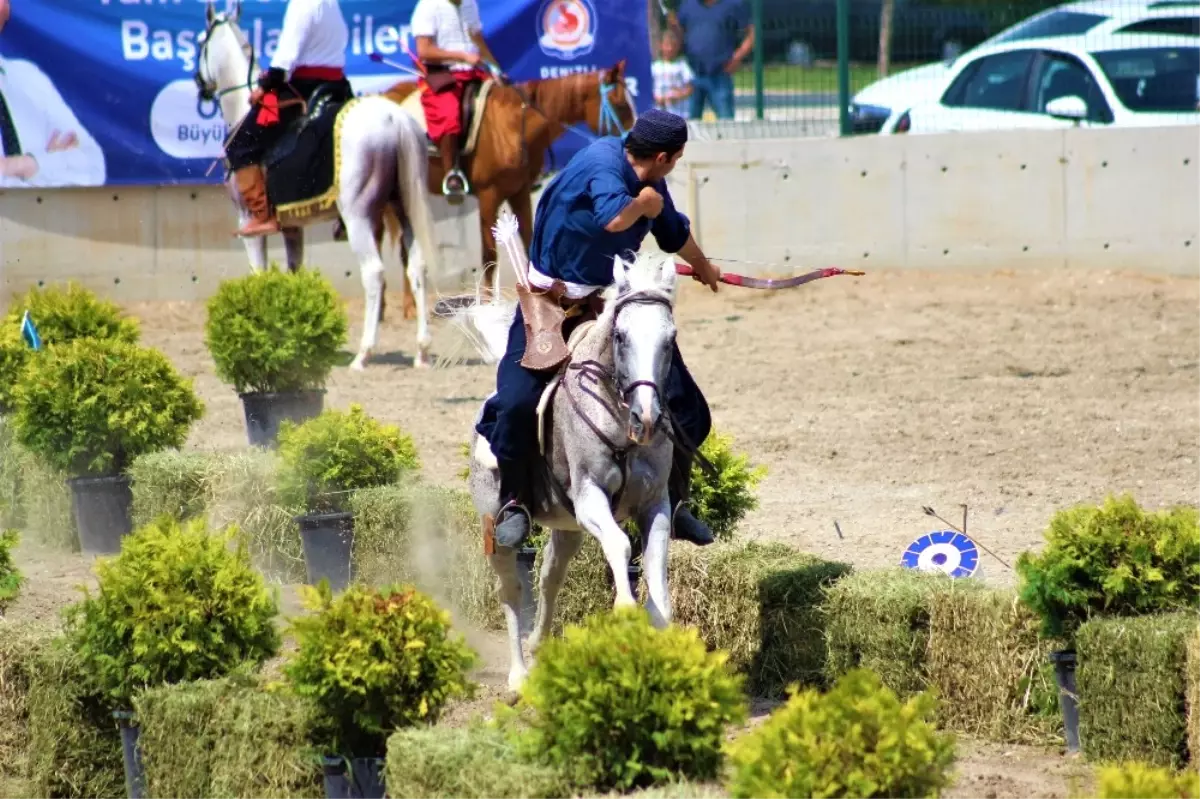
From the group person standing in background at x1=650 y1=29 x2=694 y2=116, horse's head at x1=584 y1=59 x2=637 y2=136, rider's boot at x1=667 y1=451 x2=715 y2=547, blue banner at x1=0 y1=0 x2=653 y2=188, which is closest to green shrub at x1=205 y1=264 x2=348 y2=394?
rider's boot at x1=667 y1=451 x2=715 y2=547

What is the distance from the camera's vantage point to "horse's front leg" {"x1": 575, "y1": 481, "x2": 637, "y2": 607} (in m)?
5.62

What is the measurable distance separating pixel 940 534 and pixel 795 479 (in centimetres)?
245

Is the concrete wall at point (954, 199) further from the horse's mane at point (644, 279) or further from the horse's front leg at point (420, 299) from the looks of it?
the horse's mane at point (644, 279)

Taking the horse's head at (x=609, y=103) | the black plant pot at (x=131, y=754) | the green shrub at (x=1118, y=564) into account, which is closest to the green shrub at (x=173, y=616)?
the black plant pot at (x=131, y=754)

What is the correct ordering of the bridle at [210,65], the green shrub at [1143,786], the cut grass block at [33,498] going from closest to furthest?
the green shrub at [1143,786] < the cut grass block at [33,498] < the bridle at [210,65]

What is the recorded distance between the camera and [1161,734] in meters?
5.11

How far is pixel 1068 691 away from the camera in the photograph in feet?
17.8

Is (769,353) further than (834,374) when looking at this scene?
Yes

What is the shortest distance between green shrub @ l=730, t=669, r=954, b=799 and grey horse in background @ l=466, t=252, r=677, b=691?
5.01ft

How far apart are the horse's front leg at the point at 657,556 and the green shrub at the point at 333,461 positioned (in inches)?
91.5

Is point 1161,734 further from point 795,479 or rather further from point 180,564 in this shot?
point 795,479

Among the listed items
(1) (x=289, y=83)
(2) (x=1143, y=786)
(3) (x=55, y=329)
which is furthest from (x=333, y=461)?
(1) (x=289, y=83)

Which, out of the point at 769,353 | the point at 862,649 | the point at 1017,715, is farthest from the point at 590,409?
the point at 769,353

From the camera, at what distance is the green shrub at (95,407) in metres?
8.95
